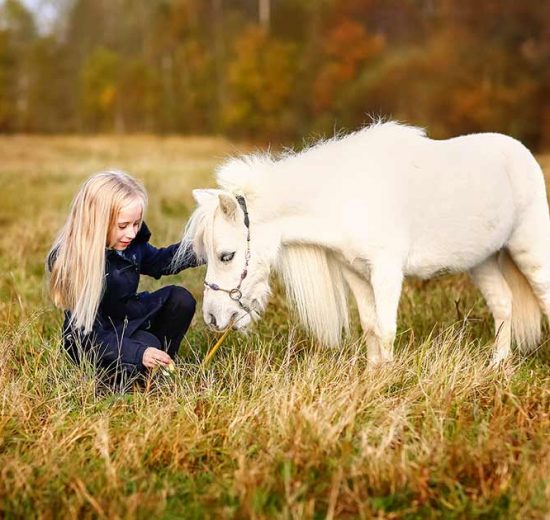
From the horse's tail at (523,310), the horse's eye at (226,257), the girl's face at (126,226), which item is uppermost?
the girl's face at (126,226)

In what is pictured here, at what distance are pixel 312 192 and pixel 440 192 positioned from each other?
72 cm

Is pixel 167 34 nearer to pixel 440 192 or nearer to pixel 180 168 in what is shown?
pixel 180 168

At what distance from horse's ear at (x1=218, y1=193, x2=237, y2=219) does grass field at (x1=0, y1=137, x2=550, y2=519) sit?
2.38ft

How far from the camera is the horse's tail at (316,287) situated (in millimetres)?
4066

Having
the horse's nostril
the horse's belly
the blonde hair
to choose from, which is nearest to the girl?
the blonde hair

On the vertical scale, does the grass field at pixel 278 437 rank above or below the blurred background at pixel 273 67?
below

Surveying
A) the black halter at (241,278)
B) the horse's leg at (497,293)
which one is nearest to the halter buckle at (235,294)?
the black halter at (241,278)

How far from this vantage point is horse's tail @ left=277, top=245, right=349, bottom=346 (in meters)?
4.07

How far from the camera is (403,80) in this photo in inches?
869

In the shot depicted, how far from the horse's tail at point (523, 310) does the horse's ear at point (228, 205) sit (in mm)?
1862

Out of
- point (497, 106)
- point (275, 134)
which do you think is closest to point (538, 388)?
point (497, 106)

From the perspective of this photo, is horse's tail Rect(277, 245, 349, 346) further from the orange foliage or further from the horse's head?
the orange foliage

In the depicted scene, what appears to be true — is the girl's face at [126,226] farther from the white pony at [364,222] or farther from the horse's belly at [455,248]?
the horse's belly at [455,248]

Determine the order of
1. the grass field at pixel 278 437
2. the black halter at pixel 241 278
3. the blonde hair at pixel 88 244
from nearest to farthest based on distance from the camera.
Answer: the grass field at pixel 278 437
the blonde hair at pixel 88 244
the black halter at pixel 241 278
